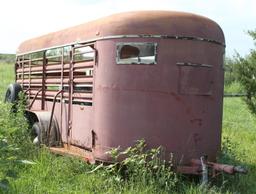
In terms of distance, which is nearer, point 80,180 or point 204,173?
point 204,173

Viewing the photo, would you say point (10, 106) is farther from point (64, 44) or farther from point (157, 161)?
point (157, 161)

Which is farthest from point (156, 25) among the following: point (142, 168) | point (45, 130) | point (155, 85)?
point (45, 130)

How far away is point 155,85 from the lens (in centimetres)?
677

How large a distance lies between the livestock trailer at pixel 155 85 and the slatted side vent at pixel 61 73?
4 cm

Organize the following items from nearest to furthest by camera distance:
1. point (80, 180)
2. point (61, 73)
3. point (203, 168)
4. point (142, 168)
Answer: point (142, 168)
point (203, 168)
point (80, 180)
point (61, 73)

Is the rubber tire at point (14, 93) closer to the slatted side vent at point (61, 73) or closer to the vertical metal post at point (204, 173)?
the slatted side vent at point (61, 73)

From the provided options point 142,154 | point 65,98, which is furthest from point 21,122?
point 142,154

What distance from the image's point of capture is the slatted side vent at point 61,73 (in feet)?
24.7

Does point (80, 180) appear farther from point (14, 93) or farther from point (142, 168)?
point (14, 93)

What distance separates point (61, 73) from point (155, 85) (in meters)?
2.22

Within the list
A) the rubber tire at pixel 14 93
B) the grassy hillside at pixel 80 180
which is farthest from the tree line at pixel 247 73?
the rubber tire at pixel 14 93

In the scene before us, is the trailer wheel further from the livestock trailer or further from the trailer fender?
the livestock trailer

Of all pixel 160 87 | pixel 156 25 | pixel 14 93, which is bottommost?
pixel 14 93

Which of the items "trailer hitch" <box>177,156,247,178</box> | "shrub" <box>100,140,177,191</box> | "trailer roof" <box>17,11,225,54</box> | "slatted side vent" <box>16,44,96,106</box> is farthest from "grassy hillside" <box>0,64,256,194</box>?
"trailer roof" <box>17,11,225,54</box>
